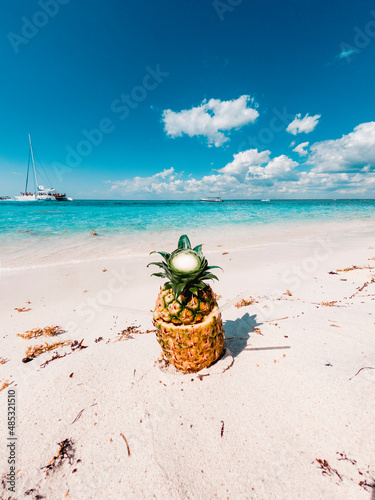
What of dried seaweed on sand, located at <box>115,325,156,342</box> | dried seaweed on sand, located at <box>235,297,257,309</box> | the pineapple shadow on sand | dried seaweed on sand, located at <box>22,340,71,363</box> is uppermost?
the pineapple shadow on sand

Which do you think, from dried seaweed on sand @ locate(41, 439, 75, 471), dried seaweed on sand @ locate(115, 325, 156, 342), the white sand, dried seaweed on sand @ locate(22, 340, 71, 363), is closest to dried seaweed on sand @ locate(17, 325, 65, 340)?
the white sand

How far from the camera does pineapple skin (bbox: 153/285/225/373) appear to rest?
2201mm

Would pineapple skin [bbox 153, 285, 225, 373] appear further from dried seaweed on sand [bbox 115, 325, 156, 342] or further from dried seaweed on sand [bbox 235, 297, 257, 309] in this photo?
dried seaweed on sand [bbox 235, 297, 257, 309]

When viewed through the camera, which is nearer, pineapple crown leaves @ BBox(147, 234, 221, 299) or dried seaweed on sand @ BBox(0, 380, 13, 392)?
pineapple crown leaves @ BBox(147, 234, 221, 299)

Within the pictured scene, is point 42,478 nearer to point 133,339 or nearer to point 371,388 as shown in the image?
A: point 133,339

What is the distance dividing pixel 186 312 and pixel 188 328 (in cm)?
17

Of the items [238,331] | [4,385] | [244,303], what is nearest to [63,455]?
[4,385]

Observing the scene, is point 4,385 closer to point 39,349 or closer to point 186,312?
point 39,349

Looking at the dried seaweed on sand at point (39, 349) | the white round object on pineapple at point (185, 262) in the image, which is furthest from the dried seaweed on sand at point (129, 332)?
the white round object on pineapple at point (185, 262)

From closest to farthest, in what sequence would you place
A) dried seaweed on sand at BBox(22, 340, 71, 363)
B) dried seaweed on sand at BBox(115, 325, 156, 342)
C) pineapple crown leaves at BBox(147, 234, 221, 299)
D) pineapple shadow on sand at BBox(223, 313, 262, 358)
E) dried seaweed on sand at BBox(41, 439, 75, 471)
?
dried seaweed on sand at BBox(41, 439, 75, 471)
pineapple crown leaves at BBox(147, 234, 221, 299)
pineapple shadow on sand at BBox(223, 313, 262, 358)
dried seaweed on sand at BBox(22, 340, 71, 363)
dried seaweed on sand at BBox(115, 325, 156, 342)

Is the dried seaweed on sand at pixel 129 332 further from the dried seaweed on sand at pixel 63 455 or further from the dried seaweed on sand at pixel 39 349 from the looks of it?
the dried seaweed on sand at pixel 63 455

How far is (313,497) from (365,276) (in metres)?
6.03

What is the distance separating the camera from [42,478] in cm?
172

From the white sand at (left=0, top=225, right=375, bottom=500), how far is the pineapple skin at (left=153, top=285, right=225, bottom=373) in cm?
26
